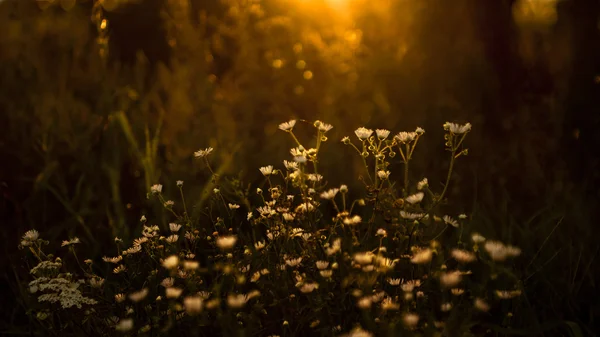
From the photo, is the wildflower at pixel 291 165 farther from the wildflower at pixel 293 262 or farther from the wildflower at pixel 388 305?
the wildflower at pixel 388 305

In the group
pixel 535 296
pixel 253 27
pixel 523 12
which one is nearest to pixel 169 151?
pixel 253 27

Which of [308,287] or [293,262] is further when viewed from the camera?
[293,262]

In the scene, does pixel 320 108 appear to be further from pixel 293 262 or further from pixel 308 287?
pixel 308 287

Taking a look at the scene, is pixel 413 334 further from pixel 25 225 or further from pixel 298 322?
pixel 25 225

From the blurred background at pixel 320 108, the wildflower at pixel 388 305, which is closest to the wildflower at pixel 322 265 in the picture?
the wildflower at pixel 388 305

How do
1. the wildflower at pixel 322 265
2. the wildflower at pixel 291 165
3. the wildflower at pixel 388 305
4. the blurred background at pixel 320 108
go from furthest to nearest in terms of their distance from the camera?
the blurred background at pixel 320 108 → the wildflower at pixel 291 165 → the wildflower at pixel 322 265 → the wildflower at pixel 388 305

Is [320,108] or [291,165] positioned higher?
[320,108]

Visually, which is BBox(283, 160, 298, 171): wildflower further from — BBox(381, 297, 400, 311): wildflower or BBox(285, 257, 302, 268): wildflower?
BBox(381, 297, 400, 311): wildflower

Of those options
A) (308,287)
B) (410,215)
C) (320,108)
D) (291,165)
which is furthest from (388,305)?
(320,108)

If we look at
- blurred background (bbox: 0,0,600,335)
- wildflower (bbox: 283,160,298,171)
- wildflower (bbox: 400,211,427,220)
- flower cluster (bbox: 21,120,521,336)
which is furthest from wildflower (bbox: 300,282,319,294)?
blurred background (bbox: 0,0,600,335)
